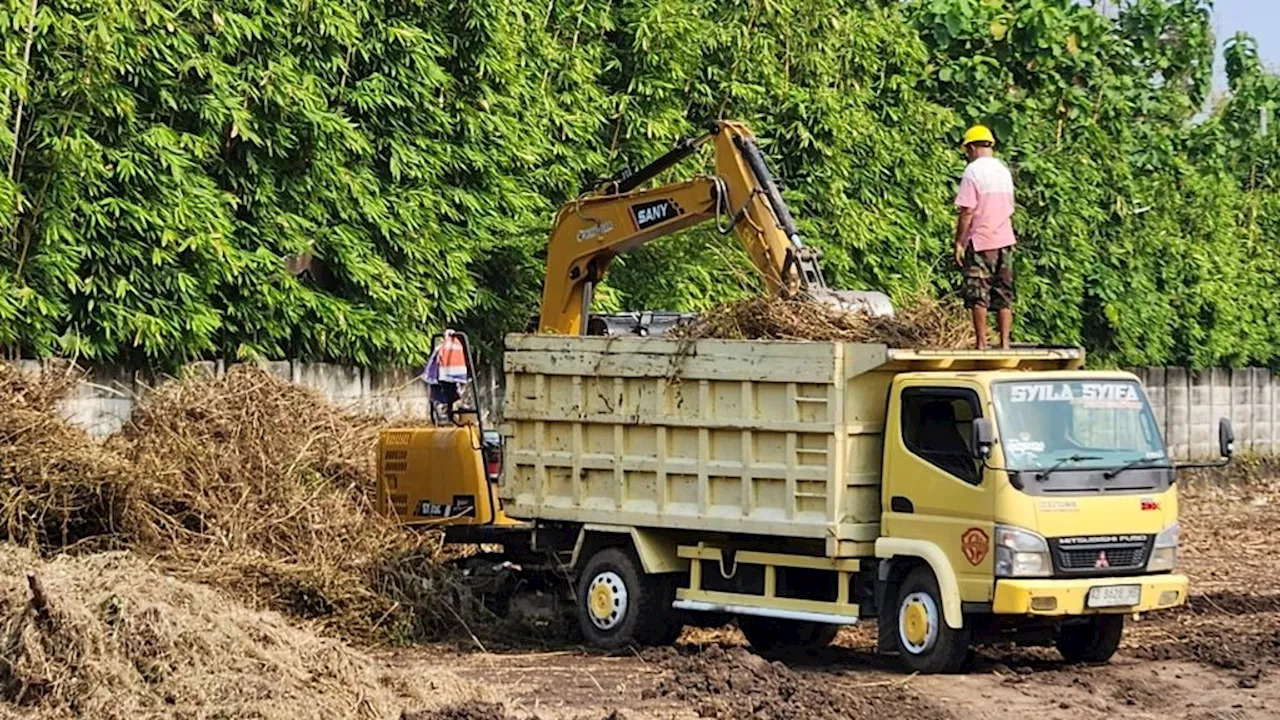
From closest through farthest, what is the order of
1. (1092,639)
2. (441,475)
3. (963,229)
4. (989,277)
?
(1092,639)
(989,277)
(963,229)
(441,475)

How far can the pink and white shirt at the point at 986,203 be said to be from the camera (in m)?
15.3

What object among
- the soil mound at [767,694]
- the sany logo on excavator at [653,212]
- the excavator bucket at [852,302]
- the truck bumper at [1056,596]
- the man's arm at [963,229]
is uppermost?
the sany logo on excavator at [653,212]

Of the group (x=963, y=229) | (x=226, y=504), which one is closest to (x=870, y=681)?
(x=963, y=229)

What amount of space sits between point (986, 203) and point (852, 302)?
4.03 ft

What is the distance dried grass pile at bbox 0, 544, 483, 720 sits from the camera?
10.8m

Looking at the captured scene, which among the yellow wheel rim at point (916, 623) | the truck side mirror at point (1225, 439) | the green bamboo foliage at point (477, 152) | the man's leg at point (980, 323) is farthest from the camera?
the green bamboo foliage at point (477, 152)

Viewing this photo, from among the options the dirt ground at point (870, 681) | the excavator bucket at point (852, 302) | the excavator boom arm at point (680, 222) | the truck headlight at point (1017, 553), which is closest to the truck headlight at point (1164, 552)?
the dirt ground at point (870, 681)

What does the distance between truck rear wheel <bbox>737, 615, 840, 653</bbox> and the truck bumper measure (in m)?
2.42

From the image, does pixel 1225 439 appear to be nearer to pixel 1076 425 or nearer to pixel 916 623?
pixel 1076 425

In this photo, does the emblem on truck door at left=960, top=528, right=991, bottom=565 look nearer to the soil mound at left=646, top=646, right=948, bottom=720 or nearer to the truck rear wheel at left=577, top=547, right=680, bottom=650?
the soil mound at left=646, top=646, right=948, bottom=720

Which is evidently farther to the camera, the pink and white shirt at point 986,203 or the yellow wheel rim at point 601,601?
the yellow wheel rim at point 601,601

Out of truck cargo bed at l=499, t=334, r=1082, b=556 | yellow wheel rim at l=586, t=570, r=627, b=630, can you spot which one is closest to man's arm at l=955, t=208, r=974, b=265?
truck cargo bed at l=499, t=334, r=1082, b=556

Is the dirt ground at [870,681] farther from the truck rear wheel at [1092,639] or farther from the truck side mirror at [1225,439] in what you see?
the truck side mirror at [1225,439]

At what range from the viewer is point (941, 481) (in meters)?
13.8
